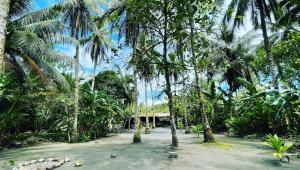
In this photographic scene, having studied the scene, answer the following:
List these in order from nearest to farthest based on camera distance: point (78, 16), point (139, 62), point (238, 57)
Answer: point (139, 62)
point (78, 16)
point (238, 57)

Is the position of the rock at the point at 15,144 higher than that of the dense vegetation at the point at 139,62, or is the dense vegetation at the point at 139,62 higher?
the dense vegetation at the point at 139,62

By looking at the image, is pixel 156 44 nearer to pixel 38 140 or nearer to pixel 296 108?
pixel 296 108

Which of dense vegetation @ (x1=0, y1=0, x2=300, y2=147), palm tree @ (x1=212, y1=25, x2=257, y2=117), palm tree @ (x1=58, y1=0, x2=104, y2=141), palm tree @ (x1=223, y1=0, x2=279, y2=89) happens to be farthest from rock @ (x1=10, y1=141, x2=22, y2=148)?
palm tree @ (x1=212, y1=25, x2=257, y2=117)

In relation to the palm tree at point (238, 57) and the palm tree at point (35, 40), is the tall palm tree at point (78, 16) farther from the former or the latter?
the palm tree at point (238, 57)

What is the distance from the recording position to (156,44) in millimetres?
10109

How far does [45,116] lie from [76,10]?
734 cm

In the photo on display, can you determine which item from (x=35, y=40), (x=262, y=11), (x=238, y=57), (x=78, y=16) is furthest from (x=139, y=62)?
(x=238, y=57)

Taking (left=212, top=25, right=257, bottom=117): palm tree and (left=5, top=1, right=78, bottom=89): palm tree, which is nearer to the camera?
(left=5, top=1, right=78, bottom=89): palm tree

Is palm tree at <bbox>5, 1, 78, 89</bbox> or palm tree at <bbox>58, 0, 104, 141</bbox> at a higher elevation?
palm tree at <bbox>58, 0, 104, 141</bbox>

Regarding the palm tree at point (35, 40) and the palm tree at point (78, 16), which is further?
the palm tree at point (78, 16)

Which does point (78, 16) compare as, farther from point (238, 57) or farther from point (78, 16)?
point (238, 57)

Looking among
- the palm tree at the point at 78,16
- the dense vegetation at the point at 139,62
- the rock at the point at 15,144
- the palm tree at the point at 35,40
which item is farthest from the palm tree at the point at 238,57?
the rock at the point at 15,144

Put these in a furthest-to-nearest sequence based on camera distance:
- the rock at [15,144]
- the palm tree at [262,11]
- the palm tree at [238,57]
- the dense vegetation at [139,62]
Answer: the palm tree at [238,57]
the palm tree at [262,11]
the rock at [15,144]
the dense vegetation at [139,62]

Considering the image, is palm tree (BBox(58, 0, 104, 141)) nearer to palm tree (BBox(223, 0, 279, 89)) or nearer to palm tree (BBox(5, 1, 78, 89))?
palm tree (BBox(5, 1, 78, 89))
